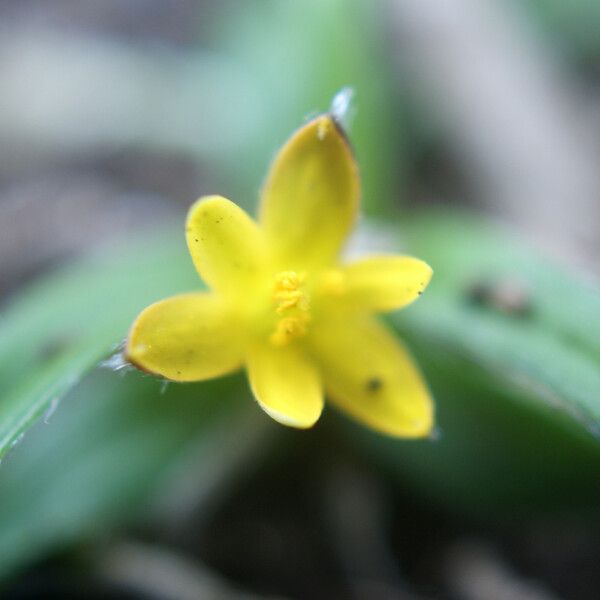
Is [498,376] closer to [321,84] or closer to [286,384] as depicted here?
[286,384]

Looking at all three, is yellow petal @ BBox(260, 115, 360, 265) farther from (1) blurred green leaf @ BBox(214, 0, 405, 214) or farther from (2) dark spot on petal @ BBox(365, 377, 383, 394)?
(1) blurred green leaf @ BBox(214, 0, 405, 214)

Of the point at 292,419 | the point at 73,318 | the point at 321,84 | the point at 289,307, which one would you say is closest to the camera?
the point at 292,419

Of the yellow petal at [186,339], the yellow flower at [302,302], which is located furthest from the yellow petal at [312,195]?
the yellow petal at [186,339]

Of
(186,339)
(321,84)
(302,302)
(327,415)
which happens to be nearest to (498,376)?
(327,415)

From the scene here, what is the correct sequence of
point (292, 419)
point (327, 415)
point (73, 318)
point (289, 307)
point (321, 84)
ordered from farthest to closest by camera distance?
point (321, 84)
point (327, 415)
point (73, 318)
point (289, 307)
point (292, 419)

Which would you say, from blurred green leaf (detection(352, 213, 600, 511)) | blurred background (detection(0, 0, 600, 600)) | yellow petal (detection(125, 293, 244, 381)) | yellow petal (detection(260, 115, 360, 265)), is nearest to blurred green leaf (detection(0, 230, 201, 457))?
blurred background (detection(0, 0, 600, 600))

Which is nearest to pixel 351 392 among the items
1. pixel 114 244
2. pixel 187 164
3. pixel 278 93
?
pixel 114 244
